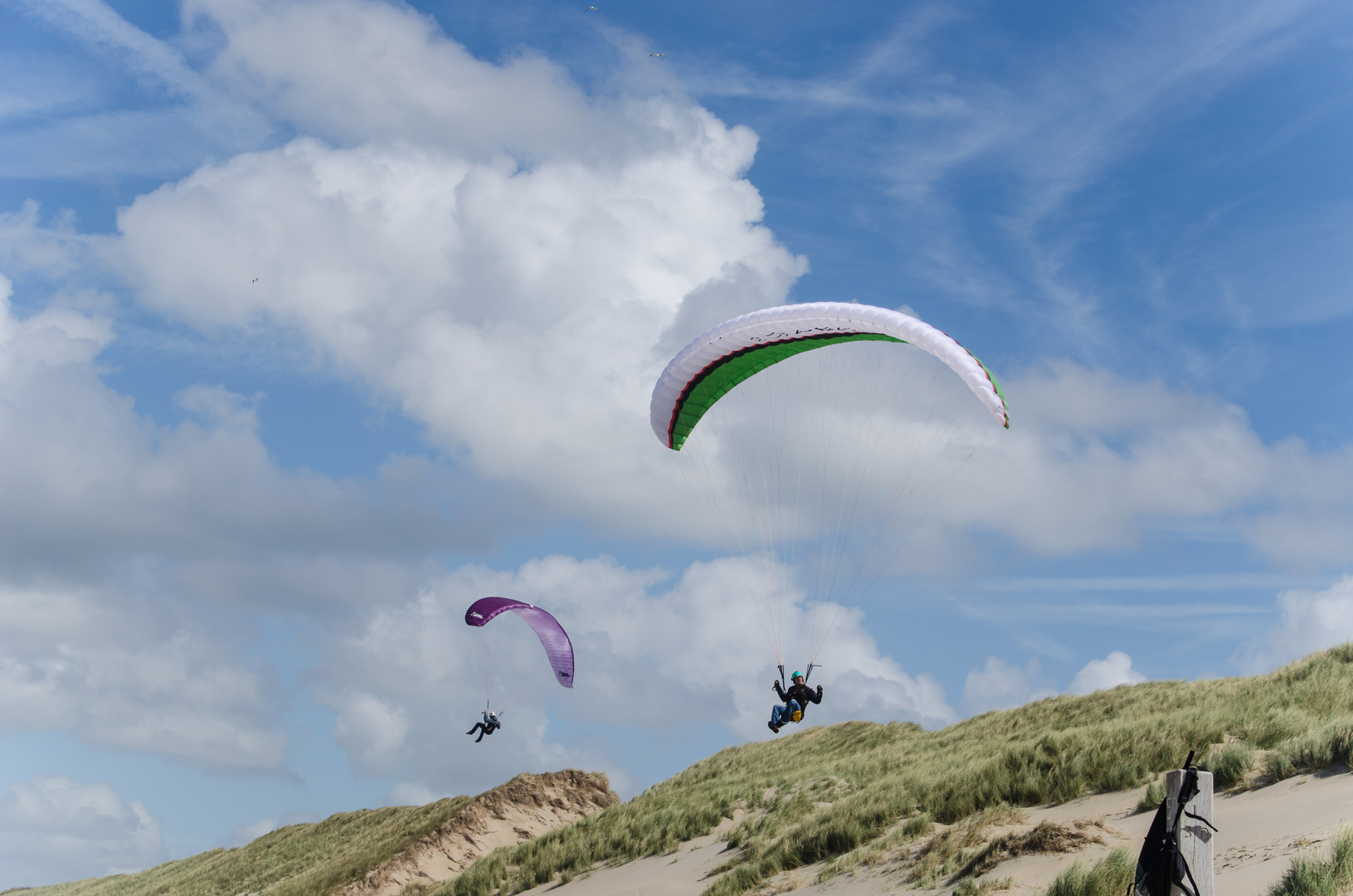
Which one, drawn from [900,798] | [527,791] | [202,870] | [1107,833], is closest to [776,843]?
[900,798]

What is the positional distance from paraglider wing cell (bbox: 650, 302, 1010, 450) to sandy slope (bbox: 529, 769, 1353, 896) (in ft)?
23.9

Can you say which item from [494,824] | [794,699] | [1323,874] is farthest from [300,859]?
[1323,874]

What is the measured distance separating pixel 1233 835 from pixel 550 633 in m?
24.2

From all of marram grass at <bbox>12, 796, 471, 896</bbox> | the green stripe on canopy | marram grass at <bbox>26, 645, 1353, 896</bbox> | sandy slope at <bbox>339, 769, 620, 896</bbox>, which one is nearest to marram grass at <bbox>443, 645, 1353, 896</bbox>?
marram grass at <bbox>26, 645, 1353, 896</bbox>

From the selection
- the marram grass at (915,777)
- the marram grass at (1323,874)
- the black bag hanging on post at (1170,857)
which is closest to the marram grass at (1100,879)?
the marram grass at (915,777)

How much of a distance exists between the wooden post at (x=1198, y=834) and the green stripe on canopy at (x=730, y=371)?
531 inches

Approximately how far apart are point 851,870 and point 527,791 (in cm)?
2071

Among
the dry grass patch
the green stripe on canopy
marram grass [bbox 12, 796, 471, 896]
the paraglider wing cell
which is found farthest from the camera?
marram grass [bbox 12, 796, 471, 896]

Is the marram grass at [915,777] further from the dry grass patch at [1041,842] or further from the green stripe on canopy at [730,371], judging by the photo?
the green stripe on canopy at [730,371]

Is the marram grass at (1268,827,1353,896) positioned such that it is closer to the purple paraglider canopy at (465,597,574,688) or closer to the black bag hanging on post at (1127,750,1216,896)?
the black bag hanging on post at (1127,750,1216,896)

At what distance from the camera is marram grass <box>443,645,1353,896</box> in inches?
579

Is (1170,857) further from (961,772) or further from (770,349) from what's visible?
(770,349)

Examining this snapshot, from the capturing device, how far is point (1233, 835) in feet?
35.2

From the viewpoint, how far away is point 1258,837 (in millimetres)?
10242
